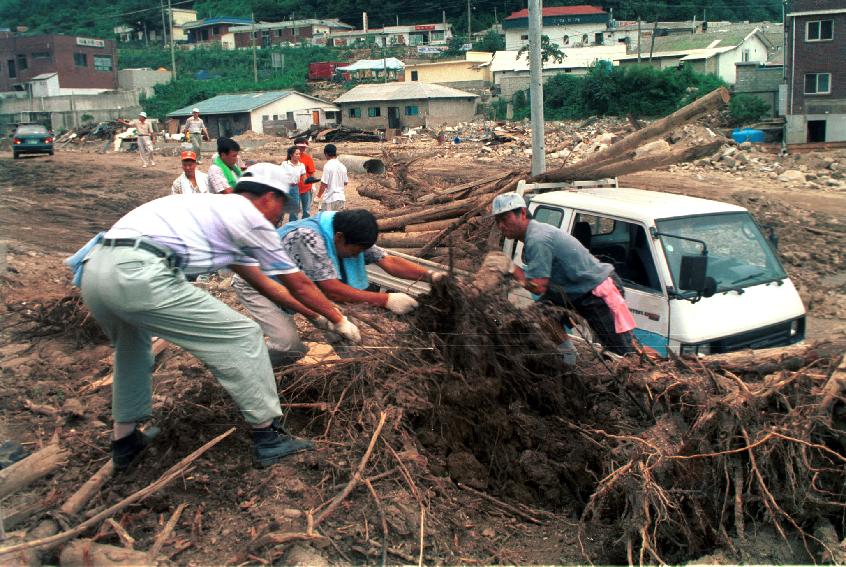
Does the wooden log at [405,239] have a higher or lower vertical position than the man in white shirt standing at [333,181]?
lower

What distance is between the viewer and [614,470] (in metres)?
3.93

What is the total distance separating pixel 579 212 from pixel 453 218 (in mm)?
3024

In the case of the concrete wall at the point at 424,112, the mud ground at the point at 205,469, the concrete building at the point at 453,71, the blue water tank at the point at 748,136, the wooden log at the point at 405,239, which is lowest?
the mud ground at the point at 205,469

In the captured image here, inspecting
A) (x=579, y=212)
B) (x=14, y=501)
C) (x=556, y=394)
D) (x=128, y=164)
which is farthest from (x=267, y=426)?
(x=128, y=164)

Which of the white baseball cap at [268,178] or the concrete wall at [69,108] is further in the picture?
the concrete wall at [69,108]

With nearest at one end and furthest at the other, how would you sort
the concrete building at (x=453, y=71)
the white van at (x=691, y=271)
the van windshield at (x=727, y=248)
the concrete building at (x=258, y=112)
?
the white van at (x=691, y=271)
the van windshield at (x=727, y=248)
the concrete building at (x=258, y=112)
the concrete building at (x=453, y=71)

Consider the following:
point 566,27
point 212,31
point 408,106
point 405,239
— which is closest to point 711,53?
point 408,106

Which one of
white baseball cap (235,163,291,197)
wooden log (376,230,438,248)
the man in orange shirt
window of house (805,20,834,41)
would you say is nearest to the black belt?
white baseball cap (235,163,291,197)

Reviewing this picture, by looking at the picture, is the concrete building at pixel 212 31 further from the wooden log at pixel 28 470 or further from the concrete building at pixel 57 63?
the wooden log at pixel 28 470

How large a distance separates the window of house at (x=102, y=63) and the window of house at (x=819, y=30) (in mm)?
58124

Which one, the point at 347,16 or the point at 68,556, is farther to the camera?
the point at 347,16

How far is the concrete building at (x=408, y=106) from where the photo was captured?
50344 millimetres

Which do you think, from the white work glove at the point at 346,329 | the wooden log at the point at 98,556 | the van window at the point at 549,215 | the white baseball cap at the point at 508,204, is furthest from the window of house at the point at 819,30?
the wooden log at the point at 98,556

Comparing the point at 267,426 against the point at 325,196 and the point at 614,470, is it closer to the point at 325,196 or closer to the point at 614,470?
the point at 614,470
